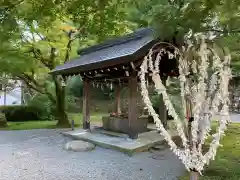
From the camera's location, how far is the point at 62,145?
22.3 feet

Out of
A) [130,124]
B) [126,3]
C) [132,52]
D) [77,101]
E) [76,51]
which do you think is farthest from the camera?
[77,101]

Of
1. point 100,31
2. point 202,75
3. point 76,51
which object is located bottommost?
point 202,75

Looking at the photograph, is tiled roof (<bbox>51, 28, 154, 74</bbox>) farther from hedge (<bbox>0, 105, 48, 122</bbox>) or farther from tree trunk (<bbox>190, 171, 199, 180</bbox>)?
hedge (<bbox>0, 105, 48, 122</bbox>)

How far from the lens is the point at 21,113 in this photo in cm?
1412

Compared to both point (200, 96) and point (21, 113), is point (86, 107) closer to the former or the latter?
point (200, 96)

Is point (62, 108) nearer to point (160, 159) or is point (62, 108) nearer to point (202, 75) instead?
point (160, 159)

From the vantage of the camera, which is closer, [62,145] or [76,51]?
[62,145]

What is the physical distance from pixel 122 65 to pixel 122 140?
6.71ft

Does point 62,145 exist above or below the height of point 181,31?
below

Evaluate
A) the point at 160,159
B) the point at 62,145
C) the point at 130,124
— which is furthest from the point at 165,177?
the point at 62,145

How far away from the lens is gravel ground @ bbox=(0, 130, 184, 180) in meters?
4.29

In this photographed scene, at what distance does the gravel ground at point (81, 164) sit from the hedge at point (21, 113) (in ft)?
24.8

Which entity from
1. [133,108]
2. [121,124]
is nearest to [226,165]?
[133,108]

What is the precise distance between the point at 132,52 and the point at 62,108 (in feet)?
19.3
